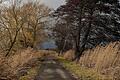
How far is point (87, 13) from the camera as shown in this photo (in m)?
42.7

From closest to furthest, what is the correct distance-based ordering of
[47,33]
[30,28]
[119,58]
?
[119,58] → [30,28] → [47,33]

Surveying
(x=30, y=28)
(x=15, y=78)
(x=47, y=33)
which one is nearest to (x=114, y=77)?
(x=15, y=78)

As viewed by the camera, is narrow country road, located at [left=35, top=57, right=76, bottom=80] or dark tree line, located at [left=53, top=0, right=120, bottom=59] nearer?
narrow country road, located at [left=35, top=57, right=76, bottom=80]

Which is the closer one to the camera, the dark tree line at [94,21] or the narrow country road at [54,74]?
the narrow country road at [54,74]

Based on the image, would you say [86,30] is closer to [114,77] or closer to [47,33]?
[47,33]

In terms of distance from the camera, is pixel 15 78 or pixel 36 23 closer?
pixel 15 78

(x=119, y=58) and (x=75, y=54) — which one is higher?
(x=119, y=58)

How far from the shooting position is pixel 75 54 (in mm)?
43062

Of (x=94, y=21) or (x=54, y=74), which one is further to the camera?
(x=94, y=21)

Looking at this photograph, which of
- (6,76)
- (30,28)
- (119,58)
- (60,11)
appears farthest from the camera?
(30,28)

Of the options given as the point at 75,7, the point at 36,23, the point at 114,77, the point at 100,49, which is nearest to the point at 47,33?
the point at 36,23

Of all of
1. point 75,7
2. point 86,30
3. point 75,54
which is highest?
point 75,7

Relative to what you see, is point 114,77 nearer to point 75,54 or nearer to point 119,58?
point 119,58

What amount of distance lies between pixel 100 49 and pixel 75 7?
23.0 metres
